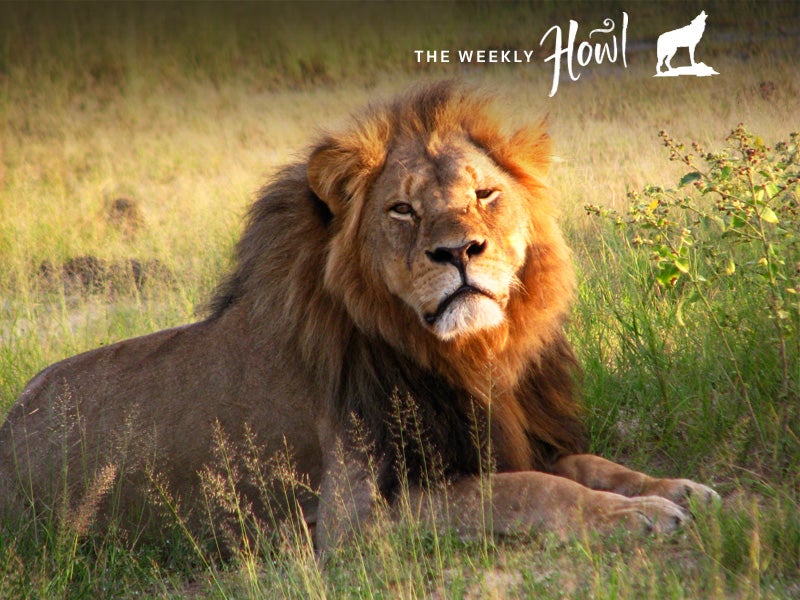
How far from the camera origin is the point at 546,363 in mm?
4492

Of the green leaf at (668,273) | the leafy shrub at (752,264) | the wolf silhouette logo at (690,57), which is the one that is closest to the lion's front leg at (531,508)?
the leafy shrub at (752,264)

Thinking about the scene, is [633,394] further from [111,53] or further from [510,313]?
[111,53]

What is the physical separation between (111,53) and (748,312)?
19.8 metres

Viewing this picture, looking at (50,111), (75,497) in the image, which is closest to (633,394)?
(75,497)

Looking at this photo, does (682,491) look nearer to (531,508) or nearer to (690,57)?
(531,508)

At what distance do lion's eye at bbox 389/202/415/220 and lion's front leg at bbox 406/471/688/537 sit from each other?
0.99 m

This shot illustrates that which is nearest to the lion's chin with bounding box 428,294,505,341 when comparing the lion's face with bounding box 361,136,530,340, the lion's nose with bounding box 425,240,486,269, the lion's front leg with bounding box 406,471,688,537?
the lion's face with bounding box 361,136,530,340

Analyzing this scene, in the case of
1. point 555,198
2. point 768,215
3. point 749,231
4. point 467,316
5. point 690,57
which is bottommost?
point 467,316

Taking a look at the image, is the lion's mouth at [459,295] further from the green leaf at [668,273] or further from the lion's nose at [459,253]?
the green leaf at [668,273]

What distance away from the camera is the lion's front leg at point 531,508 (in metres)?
3.74

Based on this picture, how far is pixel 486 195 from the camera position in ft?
13.4

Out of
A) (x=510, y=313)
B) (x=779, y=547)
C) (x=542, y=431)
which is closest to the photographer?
(x=779, y=547)

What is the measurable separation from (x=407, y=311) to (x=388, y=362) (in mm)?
246

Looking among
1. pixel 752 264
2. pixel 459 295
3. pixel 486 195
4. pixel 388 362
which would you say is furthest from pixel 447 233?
pixel 752 264
